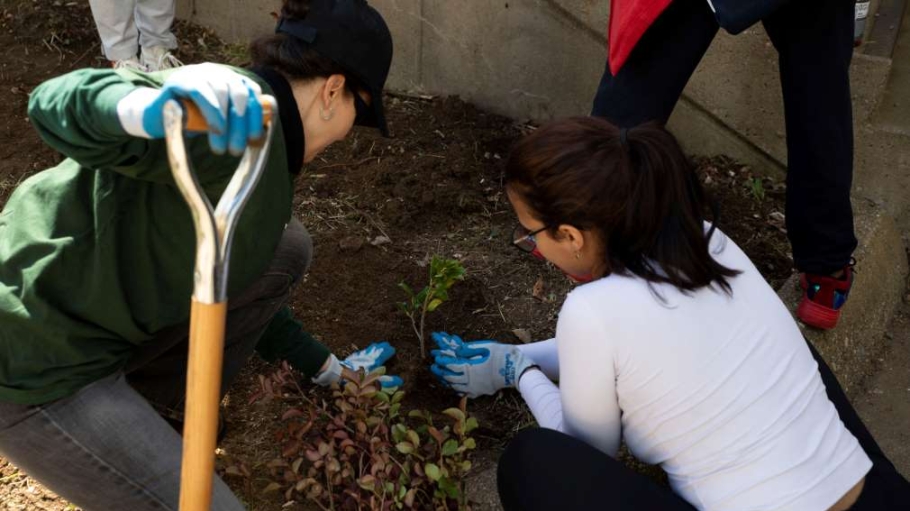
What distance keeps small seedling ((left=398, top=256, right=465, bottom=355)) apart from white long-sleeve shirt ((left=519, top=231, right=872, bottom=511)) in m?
0.71

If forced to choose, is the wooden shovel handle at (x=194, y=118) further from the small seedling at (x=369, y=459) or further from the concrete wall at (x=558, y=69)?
the concrete wall at (x=558, y=69)

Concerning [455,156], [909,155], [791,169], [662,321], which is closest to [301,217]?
[455,156]

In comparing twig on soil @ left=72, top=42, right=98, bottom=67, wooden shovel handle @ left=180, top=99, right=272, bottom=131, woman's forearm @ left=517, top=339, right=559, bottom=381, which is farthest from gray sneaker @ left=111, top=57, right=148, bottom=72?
wooden shovel handle @ left=180, top=99, right=272, bottom=131

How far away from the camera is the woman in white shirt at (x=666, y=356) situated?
1.75m

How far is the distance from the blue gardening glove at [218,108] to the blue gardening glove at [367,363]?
1.25 meters

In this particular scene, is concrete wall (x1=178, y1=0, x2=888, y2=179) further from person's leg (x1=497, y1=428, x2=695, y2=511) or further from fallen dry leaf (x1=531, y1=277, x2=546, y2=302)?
person's leg (x1=497, y1=428, x2=695, y2=511)

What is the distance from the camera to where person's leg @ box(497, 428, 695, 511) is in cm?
182

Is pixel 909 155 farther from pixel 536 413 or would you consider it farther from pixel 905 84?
pixel 536 413

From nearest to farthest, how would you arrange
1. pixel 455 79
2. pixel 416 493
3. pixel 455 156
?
pixel 416 493
pixel 455 156
pixel 455 79

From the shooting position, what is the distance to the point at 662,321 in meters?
1.75

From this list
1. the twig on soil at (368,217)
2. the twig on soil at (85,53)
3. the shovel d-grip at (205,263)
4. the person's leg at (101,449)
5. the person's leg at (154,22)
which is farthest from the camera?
the twig on soil at (85,53)

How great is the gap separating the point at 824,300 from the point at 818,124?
0.53 meters

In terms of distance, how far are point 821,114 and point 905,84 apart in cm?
103

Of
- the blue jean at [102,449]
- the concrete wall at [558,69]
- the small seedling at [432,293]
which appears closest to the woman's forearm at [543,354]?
the small seedling at [432,293]
